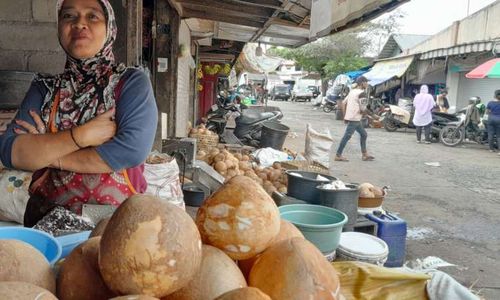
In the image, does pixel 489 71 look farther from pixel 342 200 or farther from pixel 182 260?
pixel 182 260

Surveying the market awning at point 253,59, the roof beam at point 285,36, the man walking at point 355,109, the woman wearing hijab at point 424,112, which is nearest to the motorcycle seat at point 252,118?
the man walking at point 355,109

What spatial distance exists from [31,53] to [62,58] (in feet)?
0.83

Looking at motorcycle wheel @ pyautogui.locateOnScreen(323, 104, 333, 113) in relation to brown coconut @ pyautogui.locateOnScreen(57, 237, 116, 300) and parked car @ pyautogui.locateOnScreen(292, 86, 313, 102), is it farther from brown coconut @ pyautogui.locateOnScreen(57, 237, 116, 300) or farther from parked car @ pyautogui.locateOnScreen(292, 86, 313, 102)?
brown coconut @ pyautogui.locateOnScreen(57, 237, 116, 300)

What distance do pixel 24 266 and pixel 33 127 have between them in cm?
114

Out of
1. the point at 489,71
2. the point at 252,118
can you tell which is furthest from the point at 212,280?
the point at 489,71

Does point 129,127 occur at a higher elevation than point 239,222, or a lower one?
higher

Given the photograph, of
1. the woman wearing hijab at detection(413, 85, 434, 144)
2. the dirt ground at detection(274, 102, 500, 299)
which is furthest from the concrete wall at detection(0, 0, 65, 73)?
the woman wearing hijab at detection(413, 85, 434, 144)

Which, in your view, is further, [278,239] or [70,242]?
[70,242]

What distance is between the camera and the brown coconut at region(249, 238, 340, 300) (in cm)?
98

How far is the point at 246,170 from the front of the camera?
6.95 meters

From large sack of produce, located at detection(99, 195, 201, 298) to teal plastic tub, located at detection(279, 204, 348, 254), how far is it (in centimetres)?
170

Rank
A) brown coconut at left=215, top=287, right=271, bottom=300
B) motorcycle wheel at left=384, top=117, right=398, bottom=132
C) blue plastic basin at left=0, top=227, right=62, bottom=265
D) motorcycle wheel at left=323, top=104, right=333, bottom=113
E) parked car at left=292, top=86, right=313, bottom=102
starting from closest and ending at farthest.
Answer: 1. brown coconut at left=215, top=287, right=271, bottom=300
2. blue plastic basin at left=0, top=227, right=62, bottom=265
3. motorcycle wheel at left=384, top=117, right=398, bottom=132
4. motorcycle wheel at left=323, top=104, right=333, bottom=113
5. parked car at left=292, top=86, right=313, bottom=102

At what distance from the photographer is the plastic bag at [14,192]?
287cm

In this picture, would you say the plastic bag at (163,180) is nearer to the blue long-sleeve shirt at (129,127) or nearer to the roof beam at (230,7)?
the blue long-sleeve shirt at (129,127)
